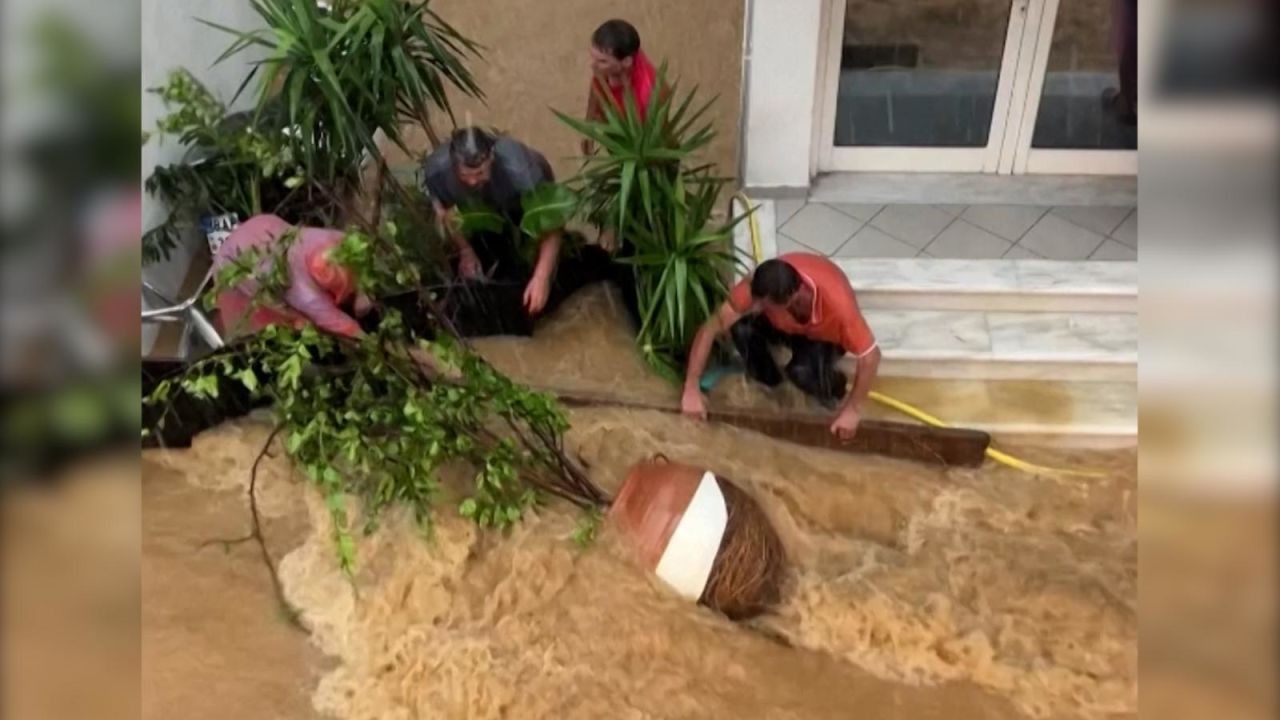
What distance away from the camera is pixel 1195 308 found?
0.57 m

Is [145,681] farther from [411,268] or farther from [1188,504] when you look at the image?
[1188,504]

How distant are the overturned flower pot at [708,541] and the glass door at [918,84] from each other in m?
1.35

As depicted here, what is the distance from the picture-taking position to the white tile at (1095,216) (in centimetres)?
319

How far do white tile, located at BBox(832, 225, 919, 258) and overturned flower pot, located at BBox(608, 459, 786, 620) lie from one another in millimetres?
910

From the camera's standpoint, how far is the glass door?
3.26m

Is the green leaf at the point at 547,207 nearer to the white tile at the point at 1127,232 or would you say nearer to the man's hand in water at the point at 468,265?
the man's hand in water at the point at 468,265

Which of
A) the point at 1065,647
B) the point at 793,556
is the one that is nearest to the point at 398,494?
the point at 793,556

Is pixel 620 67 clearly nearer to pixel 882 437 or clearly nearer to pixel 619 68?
pixel 619 68

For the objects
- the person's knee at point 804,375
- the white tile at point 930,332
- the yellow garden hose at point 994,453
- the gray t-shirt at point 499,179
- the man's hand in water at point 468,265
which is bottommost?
the yellow garden hose at point 994,453

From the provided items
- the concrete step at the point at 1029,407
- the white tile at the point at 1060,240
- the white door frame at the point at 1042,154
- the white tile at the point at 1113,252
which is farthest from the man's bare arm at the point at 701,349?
the white door frame at the point at 1042,154

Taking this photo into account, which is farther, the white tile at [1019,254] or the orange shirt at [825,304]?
the white tile at [1019,254]

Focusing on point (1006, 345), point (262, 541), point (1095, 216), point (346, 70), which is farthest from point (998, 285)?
point (262, 541)

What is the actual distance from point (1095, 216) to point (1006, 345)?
556 mm

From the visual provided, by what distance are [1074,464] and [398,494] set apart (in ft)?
5.28
